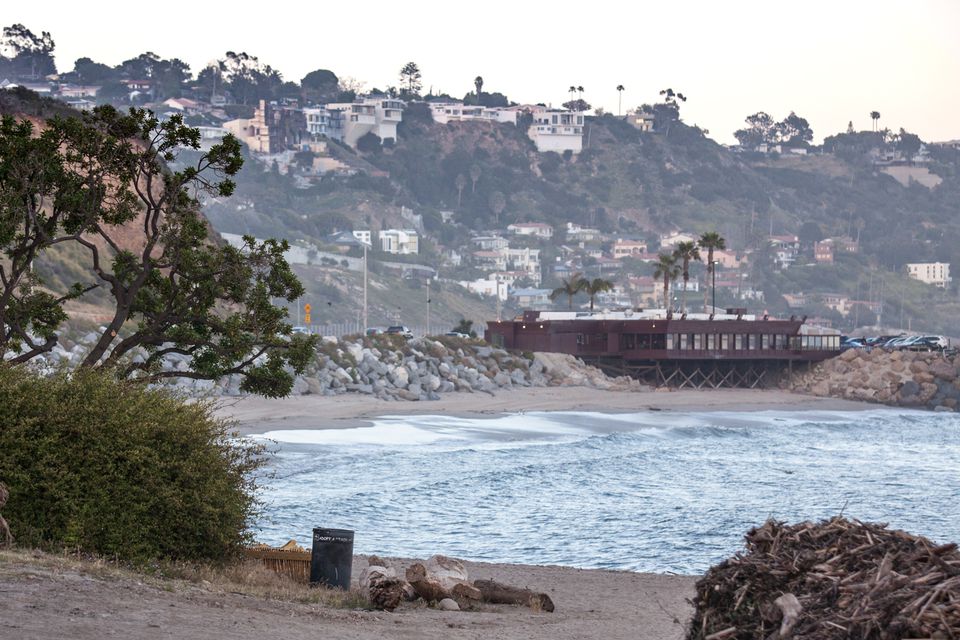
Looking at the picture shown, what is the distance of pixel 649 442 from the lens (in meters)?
53.1

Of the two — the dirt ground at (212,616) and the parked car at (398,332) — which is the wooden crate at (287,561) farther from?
the parked car at (398,332)

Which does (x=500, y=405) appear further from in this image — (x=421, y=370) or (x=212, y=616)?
(x=212, y=616)

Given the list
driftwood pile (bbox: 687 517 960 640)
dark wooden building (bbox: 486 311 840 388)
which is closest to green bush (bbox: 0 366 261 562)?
driftwood pile (bbox: 687 517 960 640)

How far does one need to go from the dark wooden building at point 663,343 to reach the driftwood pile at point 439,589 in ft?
218

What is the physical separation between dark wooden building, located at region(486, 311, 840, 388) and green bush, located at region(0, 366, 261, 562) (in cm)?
6898

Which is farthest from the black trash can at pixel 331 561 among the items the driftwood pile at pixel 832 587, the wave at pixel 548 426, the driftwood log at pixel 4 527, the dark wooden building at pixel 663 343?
the dark wooden building at pixel 663 343

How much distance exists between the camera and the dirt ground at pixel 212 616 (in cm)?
1113

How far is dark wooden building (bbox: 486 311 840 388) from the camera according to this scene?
83.6 metres

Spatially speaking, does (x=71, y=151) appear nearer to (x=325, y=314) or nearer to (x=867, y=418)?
(x=867, y=418)

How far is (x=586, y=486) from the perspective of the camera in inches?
1460

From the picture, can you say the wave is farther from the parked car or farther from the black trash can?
the black trash can

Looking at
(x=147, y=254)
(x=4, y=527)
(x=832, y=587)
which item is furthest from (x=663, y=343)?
(x=832, y=587)

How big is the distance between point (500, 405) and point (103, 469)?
167ft

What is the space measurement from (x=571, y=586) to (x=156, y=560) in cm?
784
